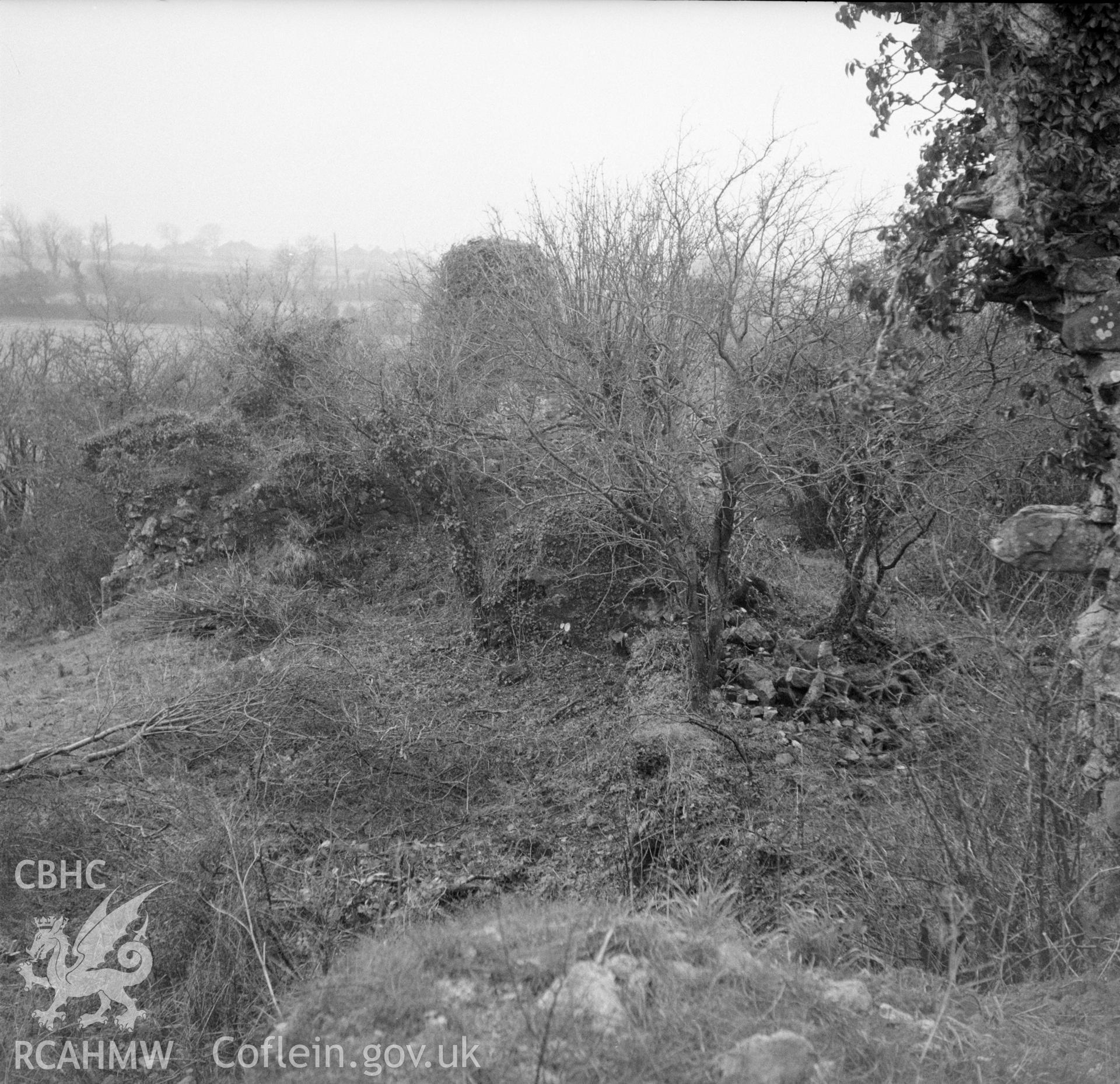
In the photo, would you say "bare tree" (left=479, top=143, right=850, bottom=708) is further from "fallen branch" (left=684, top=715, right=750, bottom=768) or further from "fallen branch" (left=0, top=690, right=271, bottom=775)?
"fallen branch" (left=0, top=690, right=271, bottom=775)

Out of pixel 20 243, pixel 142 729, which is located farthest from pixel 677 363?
pixel 20 243

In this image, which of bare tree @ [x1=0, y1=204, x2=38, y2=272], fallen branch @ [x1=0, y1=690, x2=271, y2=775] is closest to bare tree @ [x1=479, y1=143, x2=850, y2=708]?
fallen branch @ [x1=0, y1=690, x2=271, y2=775]

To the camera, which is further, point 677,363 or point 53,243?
point 53,243

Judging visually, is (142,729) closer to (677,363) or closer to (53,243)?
(677,363)

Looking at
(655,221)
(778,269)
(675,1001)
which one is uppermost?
(655,221)

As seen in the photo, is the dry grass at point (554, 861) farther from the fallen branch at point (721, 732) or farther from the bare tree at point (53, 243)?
the bare tree at point (53, 243)

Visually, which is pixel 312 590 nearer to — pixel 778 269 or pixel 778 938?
pixel 778 269

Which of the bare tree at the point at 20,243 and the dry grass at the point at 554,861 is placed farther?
the bare tree at the point at 20,243

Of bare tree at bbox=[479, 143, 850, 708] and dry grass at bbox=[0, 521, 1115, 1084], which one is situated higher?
bare tree at bbox=[479, 143, 850, 708]

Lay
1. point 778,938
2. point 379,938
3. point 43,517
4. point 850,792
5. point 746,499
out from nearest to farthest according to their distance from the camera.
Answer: point 778,938
point 379,938
point 850,792
point 746,499
point 43,517

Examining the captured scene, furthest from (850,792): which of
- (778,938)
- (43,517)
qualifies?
(43,517)

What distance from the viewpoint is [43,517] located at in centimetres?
1479

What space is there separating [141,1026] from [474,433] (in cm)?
617

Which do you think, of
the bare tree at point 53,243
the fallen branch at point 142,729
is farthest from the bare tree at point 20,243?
the fallen branch at point 142,729
